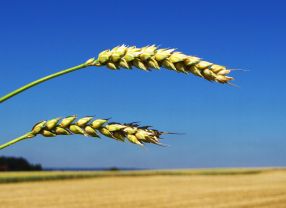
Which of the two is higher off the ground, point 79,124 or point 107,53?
point 107,53

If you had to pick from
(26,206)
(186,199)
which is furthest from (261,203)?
(26,206)

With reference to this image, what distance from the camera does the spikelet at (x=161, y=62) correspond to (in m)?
0.89

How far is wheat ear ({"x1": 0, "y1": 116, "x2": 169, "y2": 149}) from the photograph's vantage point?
936mm

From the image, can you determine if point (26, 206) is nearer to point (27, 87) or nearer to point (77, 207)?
point (77, 207)

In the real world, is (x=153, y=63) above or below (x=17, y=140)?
above

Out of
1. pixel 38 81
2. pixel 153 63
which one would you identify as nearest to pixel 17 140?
pixel 38 81

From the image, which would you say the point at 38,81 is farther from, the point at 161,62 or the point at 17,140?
the point at 161,62

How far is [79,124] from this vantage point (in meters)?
0.97

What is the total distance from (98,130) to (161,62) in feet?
0.57

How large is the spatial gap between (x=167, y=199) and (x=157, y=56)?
2135 centimetres

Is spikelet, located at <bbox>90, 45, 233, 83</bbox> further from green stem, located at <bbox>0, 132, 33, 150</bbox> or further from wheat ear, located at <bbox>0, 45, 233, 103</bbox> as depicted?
green stem, located at <bbox>0, 132, 33, 150</bbox>

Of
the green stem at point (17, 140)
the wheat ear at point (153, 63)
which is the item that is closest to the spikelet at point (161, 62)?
the wheat ear at point (153, 63)

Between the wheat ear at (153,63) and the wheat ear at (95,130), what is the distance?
0.09 metres

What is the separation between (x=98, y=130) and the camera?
96 cm
